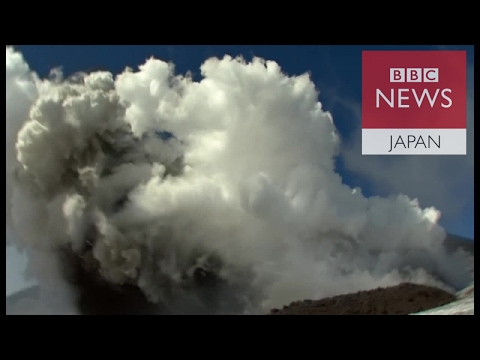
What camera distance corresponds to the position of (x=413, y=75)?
234 inches

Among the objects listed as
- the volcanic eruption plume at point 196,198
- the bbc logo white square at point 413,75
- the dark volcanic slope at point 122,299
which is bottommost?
the dark volcanic slope at point 122,299

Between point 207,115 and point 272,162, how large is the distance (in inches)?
35.7

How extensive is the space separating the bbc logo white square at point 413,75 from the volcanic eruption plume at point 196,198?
0.86 m

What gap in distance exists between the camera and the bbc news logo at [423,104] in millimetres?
5926

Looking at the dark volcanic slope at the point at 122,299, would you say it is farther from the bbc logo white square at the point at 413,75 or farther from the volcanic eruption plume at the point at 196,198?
the bbc logo white square at the point at 413,75

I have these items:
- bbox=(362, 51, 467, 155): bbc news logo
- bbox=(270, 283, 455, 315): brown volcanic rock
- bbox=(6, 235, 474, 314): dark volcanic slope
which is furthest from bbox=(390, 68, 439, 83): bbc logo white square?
bbox=(270, 283, 455, 315): brown volcanic rock

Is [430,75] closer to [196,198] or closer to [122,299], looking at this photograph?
[196,198]

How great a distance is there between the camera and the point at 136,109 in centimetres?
613

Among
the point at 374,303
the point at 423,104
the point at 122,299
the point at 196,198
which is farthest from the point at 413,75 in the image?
the point at 122,299

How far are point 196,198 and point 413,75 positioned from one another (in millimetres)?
2738

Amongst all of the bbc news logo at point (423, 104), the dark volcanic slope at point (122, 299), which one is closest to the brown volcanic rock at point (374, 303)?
the dark volcanic slope at point (122, 299)

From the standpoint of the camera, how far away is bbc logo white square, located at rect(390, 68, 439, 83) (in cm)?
593
